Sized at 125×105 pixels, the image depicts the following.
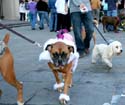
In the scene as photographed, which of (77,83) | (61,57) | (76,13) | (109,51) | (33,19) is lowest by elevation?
(33,19)

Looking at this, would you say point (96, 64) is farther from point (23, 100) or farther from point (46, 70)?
point (23, 100)

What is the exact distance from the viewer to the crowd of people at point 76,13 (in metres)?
9.76

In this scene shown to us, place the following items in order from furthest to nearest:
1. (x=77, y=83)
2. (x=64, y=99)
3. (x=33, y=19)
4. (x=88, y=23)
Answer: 1. (x=33, y=19)
2. (x=88, y=23)
3. (x=77, y=83)
4. (x=64, y=99)

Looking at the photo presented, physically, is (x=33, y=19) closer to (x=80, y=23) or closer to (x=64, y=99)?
(x=80, y=23)

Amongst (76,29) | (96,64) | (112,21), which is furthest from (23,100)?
(112,21)

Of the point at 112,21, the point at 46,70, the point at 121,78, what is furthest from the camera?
the point at 112,21

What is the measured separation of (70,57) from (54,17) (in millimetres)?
13665

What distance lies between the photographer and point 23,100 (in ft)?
19.0

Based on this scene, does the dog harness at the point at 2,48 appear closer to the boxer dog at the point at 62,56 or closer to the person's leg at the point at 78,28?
the boxer dog at the point at 62,56

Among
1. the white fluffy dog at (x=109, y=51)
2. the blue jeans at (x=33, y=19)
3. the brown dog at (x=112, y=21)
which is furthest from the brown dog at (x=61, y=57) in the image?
the blue jeans at (x=33, y=19)

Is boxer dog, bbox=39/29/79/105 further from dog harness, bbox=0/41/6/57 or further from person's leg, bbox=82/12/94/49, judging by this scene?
person's leg, bbox=82/12/94/49

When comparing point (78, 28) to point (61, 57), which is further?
point (78, 28)

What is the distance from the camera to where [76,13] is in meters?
9.74

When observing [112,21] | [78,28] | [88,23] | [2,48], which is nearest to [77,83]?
[2,48]
